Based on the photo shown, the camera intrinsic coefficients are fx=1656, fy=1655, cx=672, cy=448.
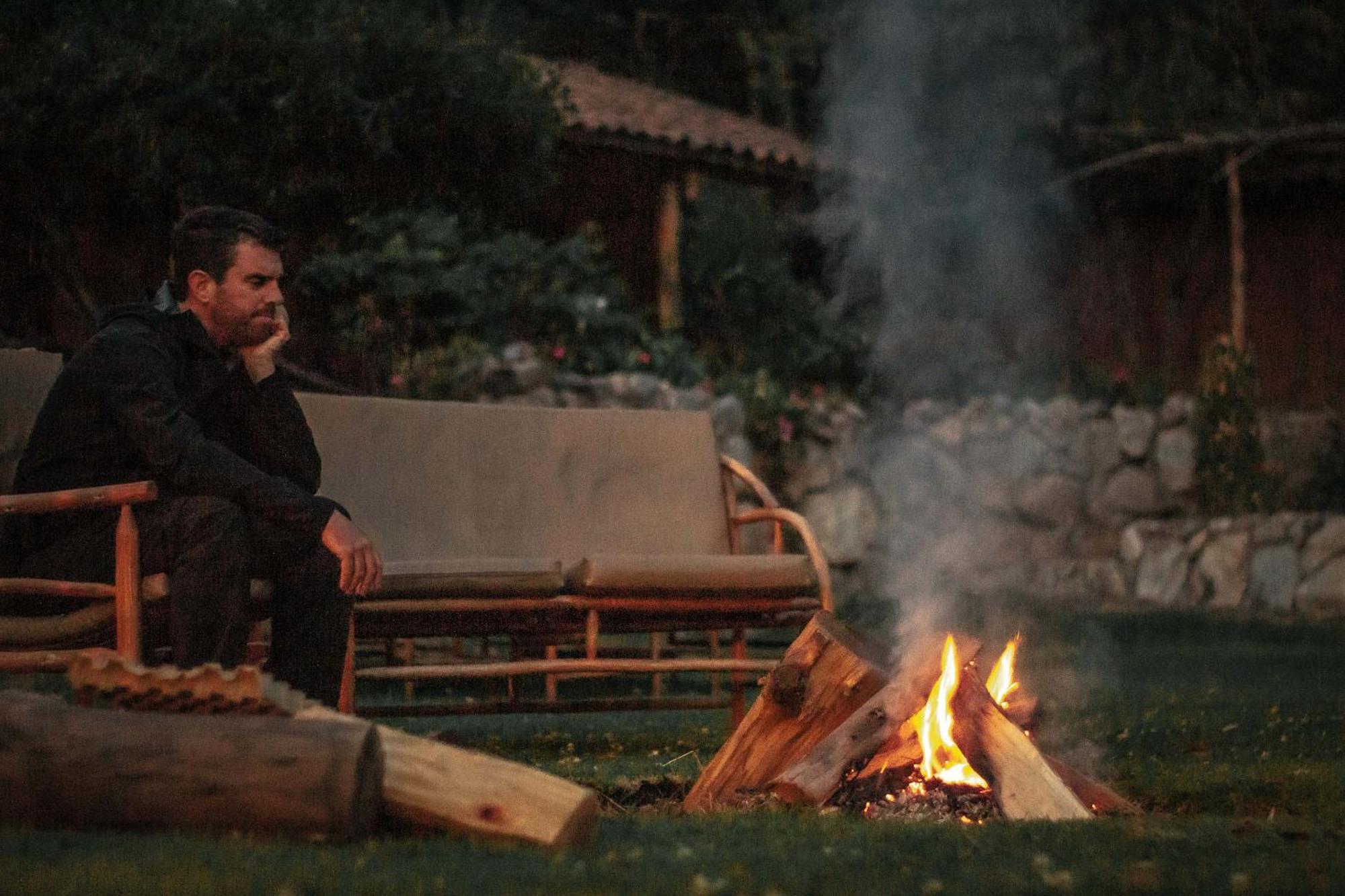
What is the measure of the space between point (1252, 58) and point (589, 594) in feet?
36.4

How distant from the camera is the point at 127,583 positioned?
3062mm

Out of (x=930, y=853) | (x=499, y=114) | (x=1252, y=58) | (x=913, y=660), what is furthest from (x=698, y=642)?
(x=1252, y=58)

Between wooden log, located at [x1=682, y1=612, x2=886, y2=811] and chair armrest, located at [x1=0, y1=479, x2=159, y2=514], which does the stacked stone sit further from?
chair armrest, located at [x1=0, y1=479, x2=159, y2=514]

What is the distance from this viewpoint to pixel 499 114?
9.87 m

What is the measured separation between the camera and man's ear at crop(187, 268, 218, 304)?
337 centimetres

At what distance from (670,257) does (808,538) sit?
8.00 metres

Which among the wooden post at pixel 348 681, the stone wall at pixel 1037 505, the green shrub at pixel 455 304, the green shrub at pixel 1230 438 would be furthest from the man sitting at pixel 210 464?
the green shrub at pixel 1230 438

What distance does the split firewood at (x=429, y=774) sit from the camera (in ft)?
7.83

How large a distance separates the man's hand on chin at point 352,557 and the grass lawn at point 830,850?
0.66 metres

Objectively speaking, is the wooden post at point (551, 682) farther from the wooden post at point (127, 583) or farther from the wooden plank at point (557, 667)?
the wooden post at point (127, 583)

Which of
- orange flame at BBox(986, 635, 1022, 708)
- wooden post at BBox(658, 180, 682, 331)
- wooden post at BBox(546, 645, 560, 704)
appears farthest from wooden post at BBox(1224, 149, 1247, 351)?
orange flame at BBox(986, 635, 1022, 708)

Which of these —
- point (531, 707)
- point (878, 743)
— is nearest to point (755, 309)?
point (531, 707)

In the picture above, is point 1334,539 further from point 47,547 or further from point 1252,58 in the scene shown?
point 47,547

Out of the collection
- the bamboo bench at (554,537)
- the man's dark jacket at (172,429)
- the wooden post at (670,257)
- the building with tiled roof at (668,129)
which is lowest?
the bamboo bench at (554,537)
